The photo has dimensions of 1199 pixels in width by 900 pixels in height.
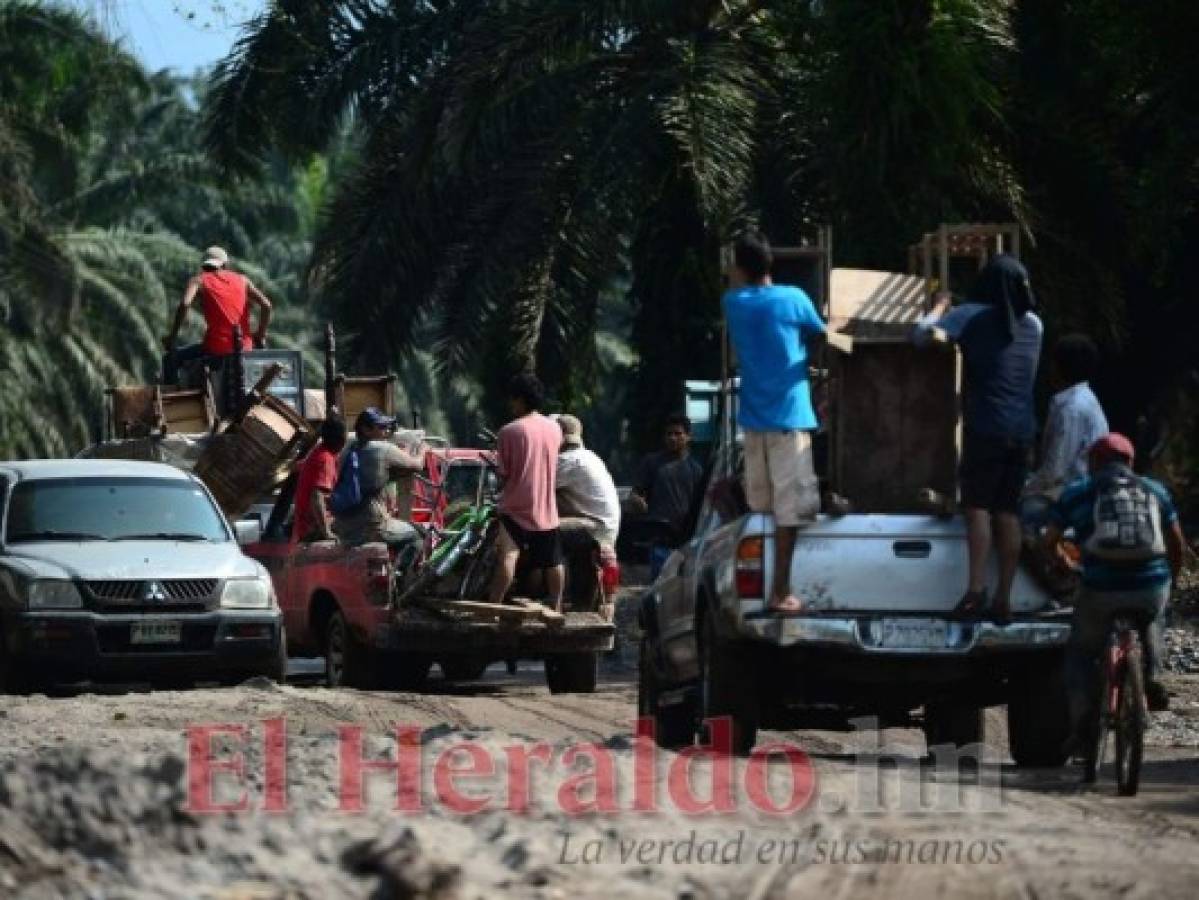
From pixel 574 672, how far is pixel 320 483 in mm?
2324

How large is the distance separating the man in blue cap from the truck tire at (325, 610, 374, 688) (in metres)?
0.60

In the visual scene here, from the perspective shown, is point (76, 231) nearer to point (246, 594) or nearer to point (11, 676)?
point (246, 594)

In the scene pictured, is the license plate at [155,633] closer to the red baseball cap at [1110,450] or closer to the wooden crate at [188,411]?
the wooden crate at [188,411]

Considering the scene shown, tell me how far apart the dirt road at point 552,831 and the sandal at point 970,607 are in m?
0.77

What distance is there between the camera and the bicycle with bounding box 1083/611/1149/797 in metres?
11.9

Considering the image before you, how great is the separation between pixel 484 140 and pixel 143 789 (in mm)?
16025

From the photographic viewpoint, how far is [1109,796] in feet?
39.3

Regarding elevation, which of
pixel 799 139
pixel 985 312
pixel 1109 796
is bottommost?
pixel 1109 796

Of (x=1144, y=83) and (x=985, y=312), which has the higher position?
(x=1144, y=83)

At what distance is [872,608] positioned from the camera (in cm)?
1281

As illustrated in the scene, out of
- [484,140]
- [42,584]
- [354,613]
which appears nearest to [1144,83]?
[484,140]

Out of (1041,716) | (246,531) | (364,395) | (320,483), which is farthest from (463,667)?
(1041,716)

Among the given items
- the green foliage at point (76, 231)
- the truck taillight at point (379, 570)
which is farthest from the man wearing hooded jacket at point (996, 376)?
the green foliage at point (76, 231)

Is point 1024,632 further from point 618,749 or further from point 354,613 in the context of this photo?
point 354,613
